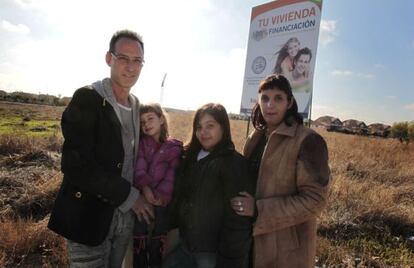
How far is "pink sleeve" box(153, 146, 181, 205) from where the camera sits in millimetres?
2420

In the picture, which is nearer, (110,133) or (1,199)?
(110,133)

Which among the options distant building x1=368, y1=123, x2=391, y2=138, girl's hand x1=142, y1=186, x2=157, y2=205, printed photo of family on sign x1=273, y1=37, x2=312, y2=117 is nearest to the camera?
girl's hand x1=142, y1=186, x2=157, y2=205

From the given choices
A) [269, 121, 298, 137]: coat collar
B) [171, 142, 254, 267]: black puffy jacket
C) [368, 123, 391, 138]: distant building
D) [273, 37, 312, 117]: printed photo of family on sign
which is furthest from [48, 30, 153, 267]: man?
[368, 123, 391, 138]: distant building

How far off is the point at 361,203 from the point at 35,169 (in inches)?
216

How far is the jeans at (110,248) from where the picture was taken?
6.88 feet

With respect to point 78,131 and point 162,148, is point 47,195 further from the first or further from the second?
point 78,131

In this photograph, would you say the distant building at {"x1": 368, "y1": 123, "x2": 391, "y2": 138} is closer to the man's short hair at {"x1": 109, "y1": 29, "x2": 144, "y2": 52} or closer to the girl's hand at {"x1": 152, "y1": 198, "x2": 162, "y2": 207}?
the girl's hand at {"x1": 152, "y1": 198, "x2": 162, "y2": 207}

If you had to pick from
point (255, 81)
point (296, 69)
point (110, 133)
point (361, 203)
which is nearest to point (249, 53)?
point (255, 81)

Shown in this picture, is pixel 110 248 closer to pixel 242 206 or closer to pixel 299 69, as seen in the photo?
pixel 242 206

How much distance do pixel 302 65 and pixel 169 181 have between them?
10.4ft

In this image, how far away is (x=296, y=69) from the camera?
195 inches

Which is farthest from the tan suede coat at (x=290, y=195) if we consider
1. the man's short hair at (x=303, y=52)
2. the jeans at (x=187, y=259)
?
the man's short hair at (x=303, y=52)

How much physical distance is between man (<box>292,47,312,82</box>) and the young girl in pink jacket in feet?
9.24

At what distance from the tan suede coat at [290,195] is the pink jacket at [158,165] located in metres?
0.64
